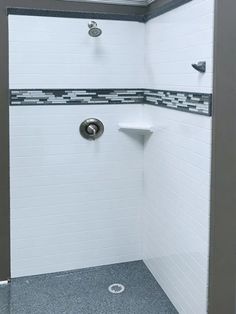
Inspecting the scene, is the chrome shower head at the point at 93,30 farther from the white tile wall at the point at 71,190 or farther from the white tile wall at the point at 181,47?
the white tile wall at the point at 71,190

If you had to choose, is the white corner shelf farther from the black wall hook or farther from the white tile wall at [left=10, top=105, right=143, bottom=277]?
the black wall hook

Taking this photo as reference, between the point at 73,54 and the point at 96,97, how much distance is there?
0.29 metres

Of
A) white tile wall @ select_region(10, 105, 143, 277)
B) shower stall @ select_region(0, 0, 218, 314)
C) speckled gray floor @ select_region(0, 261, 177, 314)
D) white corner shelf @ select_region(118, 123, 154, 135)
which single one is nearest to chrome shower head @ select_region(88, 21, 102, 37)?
shower stall @ select_region(0, 0, 218, 314)

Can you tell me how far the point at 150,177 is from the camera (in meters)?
2.49

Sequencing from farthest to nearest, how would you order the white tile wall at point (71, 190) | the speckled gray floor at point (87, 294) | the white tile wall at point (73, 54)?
the white tile wall at point (71, 190) < the white tile wall at point (73, 54) < the speckled gray floor at point (87, 294)

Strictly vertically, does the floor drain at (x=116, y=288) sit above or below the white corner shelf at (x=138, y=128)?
below

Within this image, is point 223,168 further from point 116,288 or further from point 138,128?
point 116,288

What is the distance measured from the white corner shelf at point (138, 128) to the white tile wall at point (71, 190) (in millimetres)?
41

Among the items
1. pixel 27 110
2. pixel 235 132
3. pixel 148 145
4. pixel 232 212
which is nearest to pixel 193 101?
pixel 235 132

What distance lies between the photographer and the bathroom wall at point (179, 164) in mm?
1782

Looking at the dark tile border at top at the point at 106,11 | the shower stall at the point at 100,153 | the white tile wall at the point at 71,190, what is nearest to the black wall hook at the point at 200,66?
the shower stall at the point at 100,153

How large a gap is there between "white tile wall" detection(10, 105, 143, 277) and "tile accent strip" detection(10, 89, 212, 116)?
0.04m

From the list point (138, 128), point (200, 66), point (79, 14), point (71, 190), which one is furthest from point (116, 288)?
point (79, 14)

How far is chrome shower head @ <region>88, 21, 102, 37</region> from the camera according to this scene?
231 centimetres
